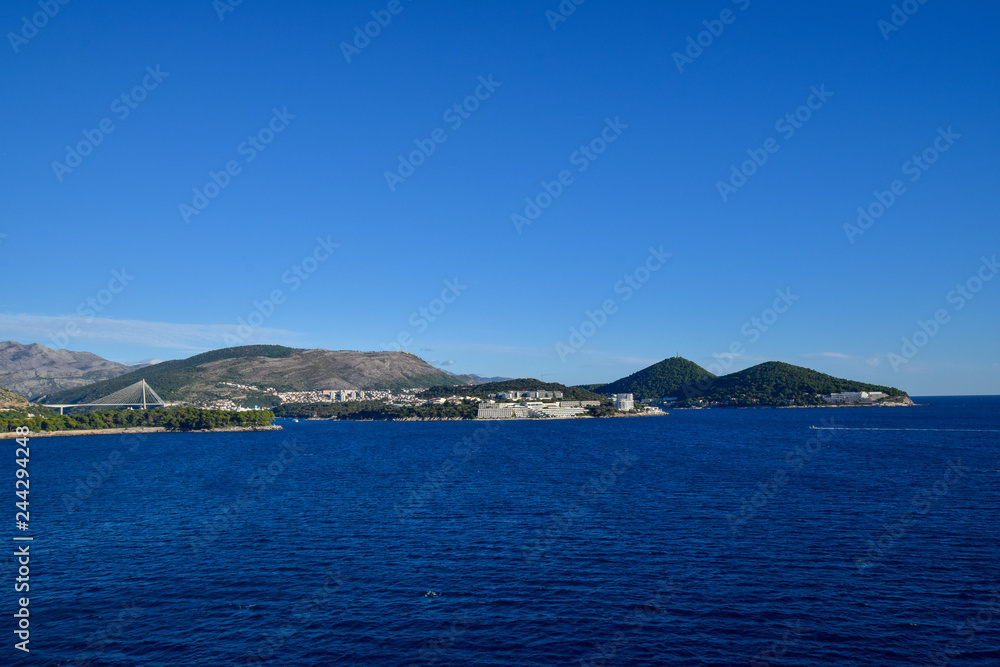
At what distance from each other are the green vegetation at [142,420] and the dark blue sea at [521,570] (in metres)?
114

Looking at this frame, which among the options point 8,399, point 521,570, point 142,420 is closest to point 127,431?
point 142,420

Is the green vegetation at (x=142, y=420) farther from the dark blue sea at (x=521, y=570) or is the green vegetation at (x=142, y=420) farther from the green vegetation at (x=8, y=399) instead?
the dark blue sea at (x=521, y=570)

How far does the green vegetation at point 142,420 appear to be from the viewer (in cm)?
16012

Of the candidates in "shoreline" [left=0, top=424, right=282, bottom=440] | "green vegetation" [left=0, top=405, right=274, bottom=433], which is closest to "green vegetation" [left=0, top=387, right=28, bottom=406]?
"green vegetation" [left=0, top=405, right=274, bottom=433]

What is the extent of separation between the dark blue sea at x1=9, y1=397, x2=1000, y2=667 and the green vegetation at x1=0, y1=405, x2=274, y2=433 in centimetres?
11431

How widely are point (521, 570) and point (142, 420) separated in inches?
7428

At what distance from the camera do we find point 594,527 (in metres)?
43.3

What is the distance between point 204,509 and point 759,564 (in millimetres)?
46405

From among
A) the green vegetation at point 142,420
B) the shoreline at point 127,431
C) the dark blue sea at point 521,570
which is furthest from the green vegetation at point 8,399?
the dark blue sea at point 521,570

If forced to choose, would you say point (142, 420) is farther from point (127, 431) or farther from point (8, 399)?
point (8, 399)

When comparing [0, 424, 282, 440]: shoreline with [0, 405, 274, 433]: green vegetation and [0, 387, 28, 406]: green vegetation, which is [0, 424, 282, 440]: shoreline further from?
[0, 387, 28, 406]: green vegetation

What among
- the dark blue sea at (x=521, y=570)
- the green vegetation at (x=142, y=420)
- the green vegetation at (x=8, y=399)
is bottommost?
the dark blue sea at (x=521, y=570)

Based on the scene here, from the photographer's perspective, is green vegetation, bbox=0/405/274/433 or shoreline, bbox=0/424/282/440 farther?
green vegetation, bbox=0/405/274/433

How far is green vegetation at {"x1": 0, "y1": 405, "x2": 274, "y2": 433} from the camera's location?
160125mm
